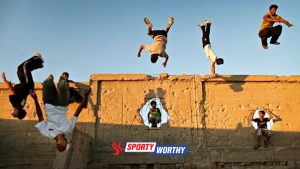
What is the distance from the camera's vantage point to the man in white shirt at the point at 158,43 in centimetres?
975

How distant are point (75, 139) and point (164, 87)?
11.9ft

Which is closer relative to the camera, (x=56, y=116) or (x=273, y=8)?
(x=56, y=116)

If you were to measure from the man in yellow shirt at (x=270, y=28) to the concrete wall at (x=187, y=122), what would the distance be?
1.92 m

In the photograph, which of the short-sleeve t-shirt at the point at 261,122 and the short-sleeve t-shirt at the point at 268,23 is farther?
the short-sleeve t-shirt at the point at 261,122

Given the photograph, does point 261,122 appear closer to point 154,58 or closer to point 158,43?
point 154,58

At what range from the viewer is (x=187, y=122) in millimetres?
10352

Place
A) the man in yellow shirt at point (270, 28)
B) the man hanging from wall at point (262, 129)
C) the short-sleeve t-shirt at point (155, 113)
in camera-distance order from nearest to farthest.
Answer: the man in yellow shirt at point (270, 28) < the man hanging from wall at point (262, 129) < the short-sleeve t-shirt at point (155, 113)

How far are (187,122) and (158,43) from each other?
265 cm

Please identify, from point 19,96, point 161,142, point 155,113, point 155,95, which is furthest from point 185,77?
point 19,96

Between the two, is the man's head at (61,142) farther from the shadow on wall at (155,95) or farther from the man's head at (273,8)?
the man's head at (273,8)

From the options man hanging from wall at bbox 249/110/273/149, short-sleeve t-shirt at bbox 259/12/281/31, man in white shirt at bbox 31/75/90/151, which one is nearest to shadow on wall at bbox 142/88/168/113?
A: man hanging from wall at bbox 249/110/273/149

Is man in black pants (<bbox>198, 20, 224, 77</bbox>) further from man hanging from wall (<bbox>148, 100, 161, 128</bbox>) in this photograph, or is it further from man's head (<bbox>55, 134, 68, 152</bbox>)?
man's head (<bbox>55, 134, 68, 152</bbox>)

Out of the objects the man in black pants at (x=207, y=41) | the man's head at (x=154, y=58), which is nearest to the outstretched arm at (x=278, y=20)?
the man in black pants at (x=207, y=41)

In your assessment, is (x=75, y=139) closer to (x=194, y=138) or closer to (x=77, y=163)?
(x=77, y=163)
